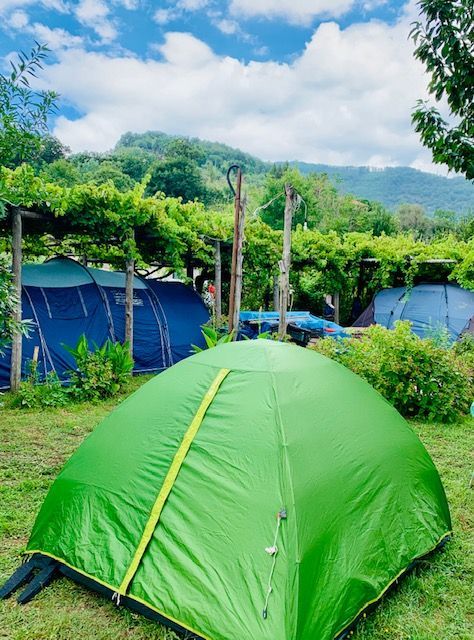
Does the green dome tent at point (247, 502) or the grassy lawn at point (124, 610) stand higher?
the green dome tent at point (247, 502)

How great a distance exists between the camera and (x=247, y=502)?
237 cm

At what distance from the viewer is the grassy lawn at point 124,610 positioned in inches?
90.1

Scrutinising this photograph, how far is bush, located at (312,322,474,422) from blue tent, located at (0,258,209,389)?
13.9ft

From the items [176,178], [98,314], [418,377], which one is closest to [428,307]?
[418,377]

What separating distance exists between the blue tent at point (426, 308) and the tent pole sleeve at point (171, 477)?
9539 mm

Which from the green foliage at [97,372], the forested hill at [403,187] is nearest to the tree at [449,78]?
the green foliage at [97,372]

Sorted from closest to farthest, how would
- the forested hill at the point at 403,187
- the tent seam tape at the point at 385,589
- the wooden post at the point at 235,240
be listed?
the tent seam tape at the point at 385,589 < the wooden post at the point at 235,240 < the forested hill at the point at 403,187

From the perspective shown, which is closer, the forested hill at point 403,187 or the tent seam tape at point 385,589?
the tent seam tape at point 385,589

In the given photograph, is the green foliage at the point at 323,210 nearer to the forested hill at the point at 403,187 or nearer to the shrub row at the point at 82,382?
the shrub row at the point at 82,382

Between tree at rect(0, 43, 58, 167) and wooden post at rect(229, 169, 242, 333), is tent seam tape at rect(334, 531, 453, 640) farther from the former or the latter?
wooden post at rect(229, 169, 242, 333)

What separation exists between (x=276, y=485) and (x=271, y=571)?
15.3 inches

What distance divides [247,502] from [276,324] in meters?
8.12

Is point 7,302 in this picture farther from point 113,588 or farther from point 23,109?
point 113,588

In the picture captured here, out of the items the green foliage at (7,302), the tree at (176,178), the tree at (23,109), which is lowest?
the green foliage at (7,302)
